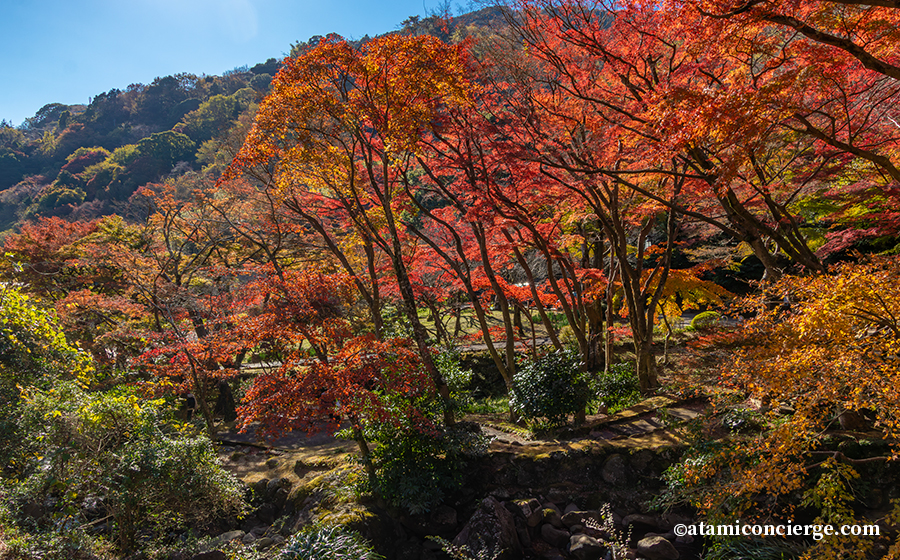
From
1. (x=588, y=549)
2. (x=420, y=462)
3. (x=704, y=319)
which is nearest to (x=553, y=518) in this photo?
(x=588, y=549)

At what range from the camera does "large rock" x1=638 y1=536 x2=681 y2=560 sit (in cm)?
455

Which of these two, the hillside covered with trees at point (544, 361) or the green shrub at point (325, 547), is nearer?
the hillside covered with trees at point (544, 361)

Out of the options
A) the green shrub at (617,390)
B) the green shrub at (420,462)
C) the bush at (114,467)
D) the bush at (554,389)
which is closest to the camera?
the bush at (114,467)

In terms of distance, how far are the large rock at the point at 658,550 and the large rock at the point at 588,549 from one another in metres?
0.42

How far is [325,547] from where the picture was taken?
4316mm

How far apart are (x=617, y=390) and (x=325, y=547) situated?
564 centimetres

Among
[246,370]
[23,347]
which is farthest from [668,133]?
[246,370]

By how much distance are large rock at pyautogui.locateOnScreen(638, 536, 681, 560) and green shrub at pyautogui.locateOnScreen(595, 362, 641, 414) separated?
2907 millimetres

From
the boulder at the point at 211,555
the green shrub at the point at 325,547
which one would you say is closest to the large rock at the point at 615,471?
the green shrub at the point at 325,547

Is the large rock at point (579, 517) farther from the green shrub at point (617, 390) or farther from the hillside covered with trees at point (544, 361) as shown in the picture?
the green shrub at point (617, 390)

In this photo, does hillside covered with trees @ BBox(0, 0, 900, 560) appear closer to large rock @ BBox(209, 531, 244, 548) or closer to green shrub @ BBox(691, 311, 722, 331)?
large rock @ BBox(209, 531, 244, 548)

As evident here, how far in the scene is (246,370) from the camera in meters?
14.4

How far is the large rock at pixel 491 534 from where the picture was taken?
4.81 metres

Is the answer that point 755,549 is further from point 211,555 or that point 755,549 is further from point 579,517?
point 211,555
